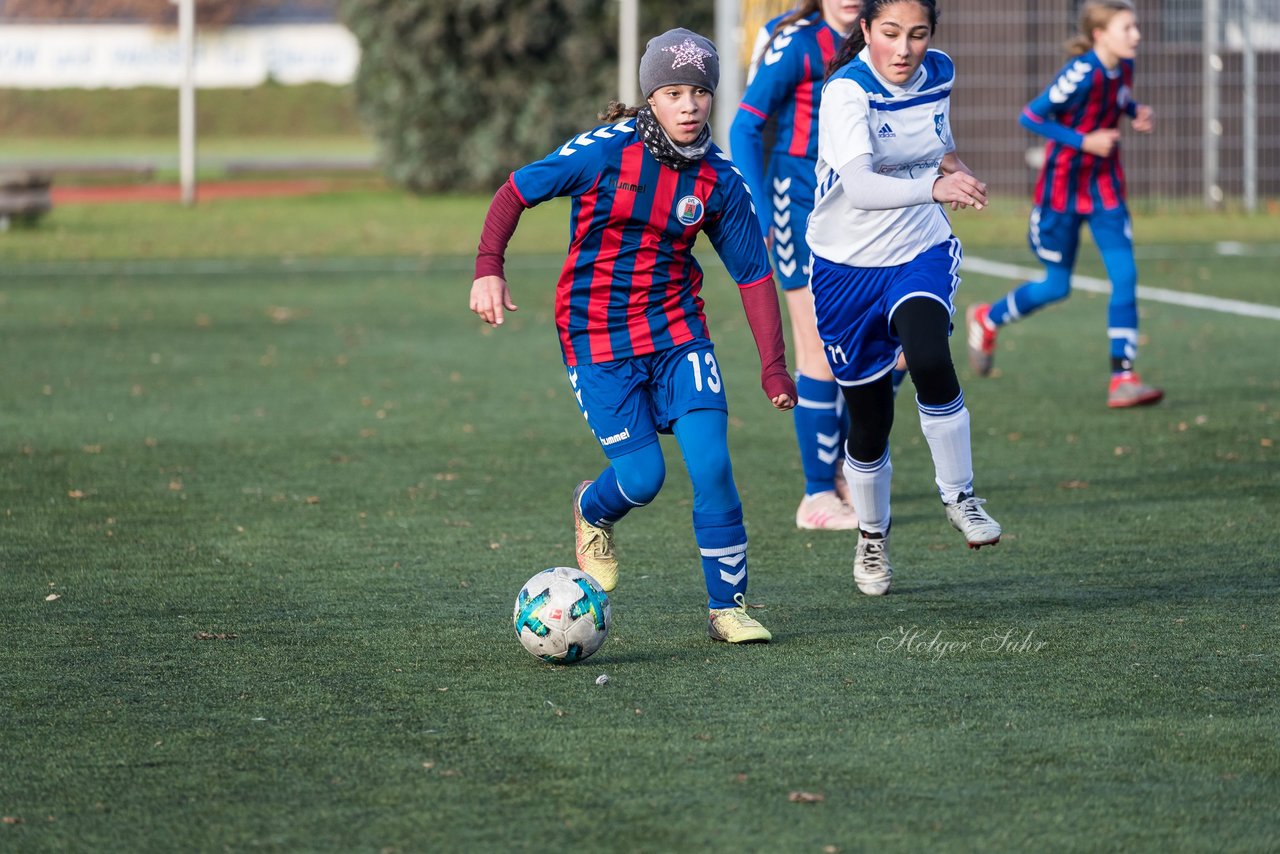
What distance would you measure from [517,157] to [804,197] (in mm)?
25552

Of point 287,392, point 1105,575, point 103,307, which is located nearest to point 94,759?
point 1105,575

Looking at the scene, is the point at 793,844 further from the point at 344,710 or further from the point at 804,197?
the point at 804,197

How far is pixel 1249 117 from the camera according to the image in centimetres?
2361

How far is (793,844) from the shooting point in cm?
377

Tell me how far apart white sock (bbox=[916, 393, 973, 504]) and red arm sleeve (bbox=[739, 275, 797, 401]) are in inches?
23.1

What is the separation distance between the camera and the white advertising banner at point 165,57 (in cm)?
5397

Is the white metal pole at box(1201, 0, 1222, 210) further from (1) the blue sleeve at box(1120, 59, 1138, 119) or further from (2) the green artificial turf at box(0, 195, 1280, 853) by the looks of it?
(1) the blue sleeve at box(1120, 59, 1138, 119)

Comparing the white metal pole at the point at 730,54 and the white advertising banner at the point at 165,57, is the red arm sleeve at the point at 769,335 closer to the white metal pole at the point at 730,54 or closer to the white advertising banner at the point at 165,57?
the white metal pole at the point at 730,54

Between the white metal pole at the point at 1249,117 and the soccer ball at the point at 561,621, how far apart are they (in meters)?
19.5

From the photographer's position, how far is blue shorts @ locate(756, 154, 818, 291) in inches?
289

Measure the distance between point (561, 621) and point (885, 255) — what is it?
158cm

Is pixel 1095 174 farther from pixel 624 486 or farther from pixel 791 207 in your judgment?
pixel 624 486

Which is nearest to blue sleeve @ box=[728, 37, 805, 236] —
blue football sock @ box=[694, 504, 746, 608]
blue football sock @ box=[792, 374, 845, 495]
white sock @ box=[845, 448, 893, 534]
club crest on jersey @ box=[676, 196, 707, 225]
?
blue football sock @ box=[792, 374, 845, 495]

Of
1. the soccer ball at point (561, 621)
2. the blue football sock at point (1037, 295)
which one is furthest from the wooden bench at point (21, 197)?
the soccer ball at point (561, 621)
